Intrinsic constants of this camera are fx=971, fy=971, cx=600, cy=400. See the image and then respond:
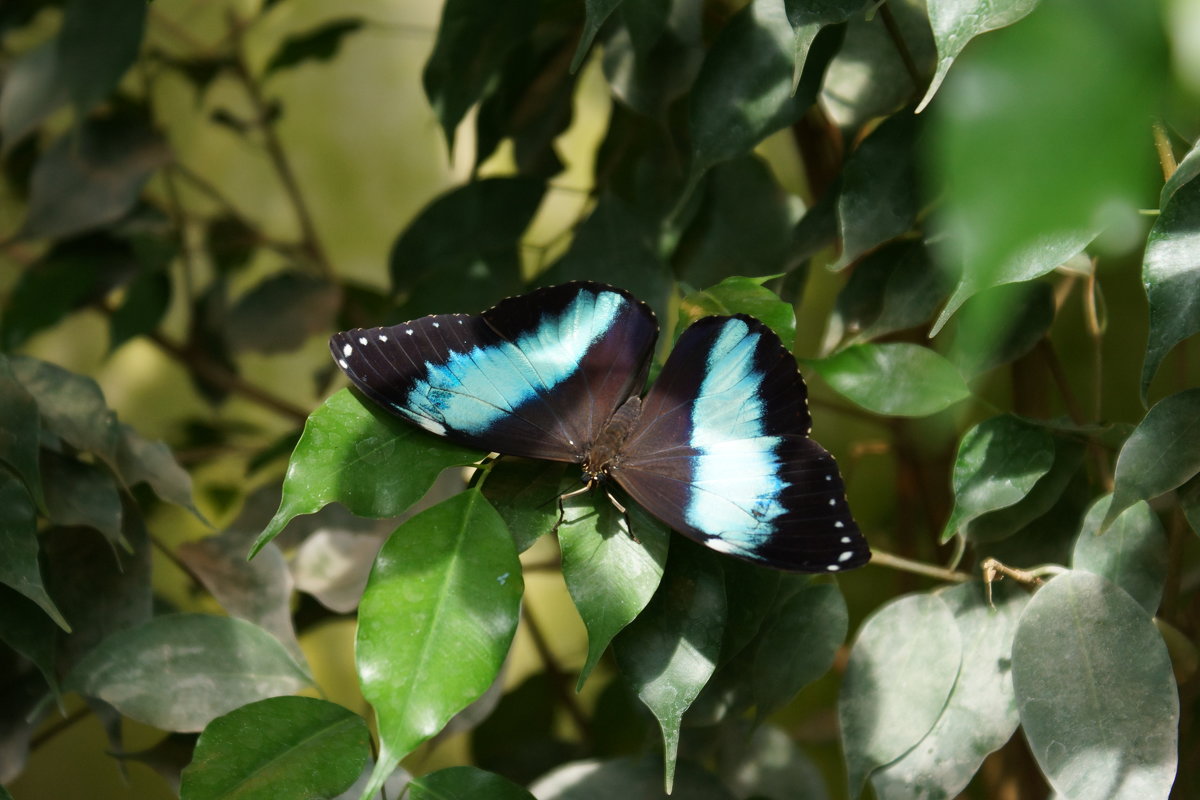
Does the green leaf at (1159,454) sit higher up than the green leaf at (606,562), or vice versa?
the green leaf at (1159,454)

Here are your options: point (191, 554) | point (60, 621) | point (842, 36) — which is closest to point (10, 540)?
point (60, 621)

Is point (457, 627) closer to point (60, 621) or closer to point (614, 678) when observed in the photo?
point (60, 621)

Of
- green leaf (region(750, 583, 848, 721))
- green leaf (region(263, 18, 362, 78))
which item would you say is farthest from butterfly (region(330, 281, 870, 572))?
green leaf (region(263, 18, 362, 78))

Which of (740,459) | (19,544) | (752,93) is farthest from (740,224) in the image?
(19,544)

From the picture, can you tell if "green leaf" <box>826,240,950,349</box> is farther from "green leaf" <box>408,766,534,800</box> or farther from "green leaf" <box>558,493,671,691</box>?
"green leaf" <box>408,766,534,800</box>

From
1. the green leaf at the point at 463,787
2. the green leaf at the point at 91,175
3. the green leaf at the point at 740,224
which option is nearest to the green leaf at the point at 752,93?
the green leaf at the point at 740,224

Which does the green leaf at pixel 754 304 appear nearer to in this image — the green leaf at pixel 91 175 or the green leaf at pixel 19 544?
the green leaf at pixel 19 544
